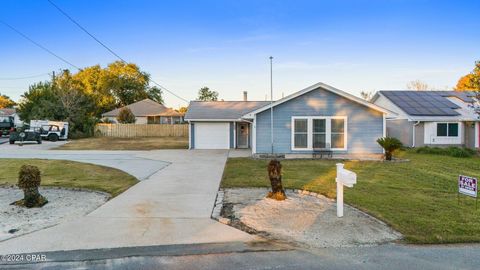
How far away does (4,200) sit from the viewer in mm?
7844

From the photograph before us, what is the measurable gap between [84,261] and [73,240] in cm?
92

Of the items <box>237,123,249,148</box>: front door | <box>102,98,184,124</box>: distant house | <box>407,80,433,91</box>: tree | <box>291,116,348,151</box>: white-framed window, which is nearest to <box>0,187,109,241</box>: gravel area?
<box>291,116,348,151</box>: white-framed window

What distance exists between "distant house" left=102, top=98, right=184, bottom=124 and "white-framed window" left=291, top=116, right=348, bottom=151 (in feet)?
99.3

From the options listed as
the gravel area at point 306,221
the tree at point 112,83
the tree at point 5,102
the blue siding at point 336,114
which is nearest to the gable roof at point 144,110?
the tree at point 112,83

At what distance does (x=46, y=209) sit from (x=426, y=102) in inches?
995

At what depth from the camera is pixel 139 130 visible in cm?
3728

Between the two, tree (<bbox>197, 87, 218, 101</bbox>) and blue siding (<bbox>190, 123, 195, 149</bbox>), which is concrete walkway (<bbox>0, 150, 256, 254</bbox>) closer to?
blue siding (<bbox>190, 123, 195, 149</bbox>)

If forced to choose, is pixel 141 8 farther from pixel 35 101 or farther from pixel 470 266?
pixel 35 101

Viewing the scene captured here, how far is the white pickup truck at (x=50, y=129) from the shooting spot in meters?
29.1

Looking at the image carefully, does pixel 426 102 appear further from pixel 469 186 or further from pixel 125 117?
pixel 125 117

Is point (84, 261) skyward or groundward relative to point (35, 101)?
groundward

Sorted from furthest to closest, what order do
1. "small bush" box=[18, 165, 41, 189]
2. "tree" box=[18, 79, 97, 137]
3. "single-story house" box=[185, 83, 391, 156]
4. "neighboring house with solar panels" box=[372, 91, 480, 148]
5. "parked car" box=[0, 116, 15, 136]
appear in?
"parked car" box=[0, 116, 15, 136]
"tree" box=[18, 79, 97, 137]
"neighboring house with solar panels" box=[372, 91, 480, 148]
"single-story house" box=[185, 83, 391, 156]
"small bush" box=[18, 165, 41, 189]

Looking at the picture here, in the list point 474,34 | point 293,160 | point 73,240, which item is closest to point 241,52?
point 293,160

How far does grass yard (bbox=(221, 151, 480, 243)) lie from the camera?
562 centimetres
